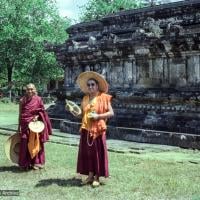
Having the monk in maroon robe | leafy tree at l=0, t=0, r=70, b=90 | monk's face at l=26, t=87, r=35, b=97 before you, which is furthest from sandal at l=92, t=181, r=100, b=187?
leafy tree at l=0, t=0, r=70, b=90

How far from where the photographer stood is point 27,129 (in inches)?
359

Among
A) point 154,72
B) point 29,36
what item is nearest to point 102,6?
point 29,36

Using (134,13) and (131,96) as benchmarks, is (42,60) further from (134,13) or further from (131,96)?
(131,96)

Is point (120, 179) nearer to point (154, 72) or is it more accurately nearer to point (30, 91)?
point (30, 91)

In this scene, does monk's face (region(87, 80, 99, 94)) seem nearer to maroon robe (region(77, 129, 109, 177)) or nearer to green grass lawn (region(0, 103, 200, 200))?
maroon robe (region(77, 129, 109, 177))

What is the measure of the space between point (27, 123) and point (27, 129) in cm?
12

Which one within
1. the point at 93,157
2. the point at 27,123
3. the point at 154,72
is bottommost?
the point at 93,157

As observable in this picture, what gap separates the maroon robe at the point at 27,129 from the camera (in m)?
8.98

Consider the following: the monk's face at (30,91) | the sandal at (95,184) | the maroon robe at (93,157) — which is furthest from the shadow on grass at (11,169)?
the sandal at (95,184)

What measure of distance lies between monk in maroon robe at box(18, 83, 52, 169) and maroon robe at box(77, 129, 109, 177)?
1622mm

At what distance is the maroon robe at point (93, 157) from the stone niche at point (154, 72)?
4.56 m

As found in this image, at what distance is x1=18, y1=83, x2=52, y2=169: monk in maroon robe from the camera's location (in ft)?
29.5

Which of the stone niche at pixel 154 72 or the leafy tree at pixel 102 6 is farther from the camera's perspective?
the leafy tree at pixel 102 6

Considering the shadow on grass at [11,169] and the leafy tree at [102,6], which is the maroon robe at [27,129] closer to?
the shadow on grass at [11,169]
